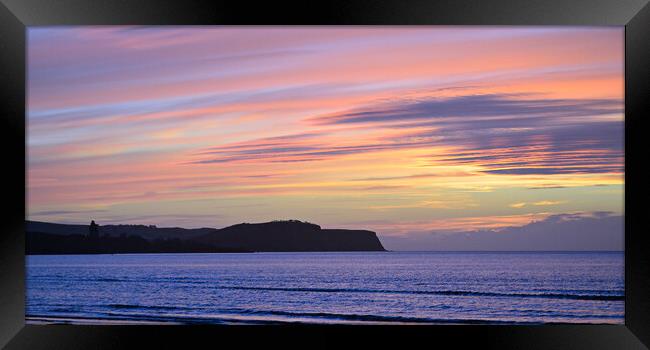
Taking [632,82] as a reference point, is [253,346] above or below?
below

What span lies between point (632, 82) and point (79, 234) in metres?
30.0

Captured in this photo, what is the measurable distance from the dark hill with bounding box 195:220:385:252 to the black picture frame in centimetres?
2744

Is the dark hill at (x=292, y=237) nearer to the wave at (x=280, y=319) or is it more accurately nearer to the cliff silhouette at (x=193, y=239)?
the cliff silhouette at (x=193, y=239)

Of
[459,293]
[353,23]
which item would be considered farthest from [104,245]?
[353,23]

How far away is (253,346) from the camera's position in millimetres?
5051

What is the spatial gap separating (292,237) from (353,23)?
2971 centimetres

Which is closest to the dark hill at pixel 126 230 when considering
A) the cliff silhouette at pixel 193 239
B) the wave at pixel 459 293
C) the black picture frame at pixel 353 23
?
the cliff silhouette at pixel 193 239

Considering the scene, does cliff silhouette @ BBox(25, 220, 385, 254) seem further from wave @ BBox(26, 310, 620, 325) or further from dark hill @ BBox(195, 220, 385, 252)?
wave @ BBox(26, 310, 620, 325)

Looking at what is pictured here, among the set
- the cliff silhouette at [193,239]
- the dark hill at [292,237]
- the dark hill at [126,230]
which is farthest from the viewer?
the dark hill at [292,237]

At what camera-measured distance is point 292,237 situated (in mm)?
34062

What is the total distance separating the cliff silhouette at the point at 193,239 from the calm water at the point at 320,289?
2.42 feet

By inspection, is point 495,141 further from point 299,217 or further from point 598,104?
point 299,217

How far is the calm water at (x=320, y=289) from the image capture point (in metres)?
21.2

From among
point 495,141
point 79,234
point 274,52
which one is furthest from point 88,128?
point 495,141
